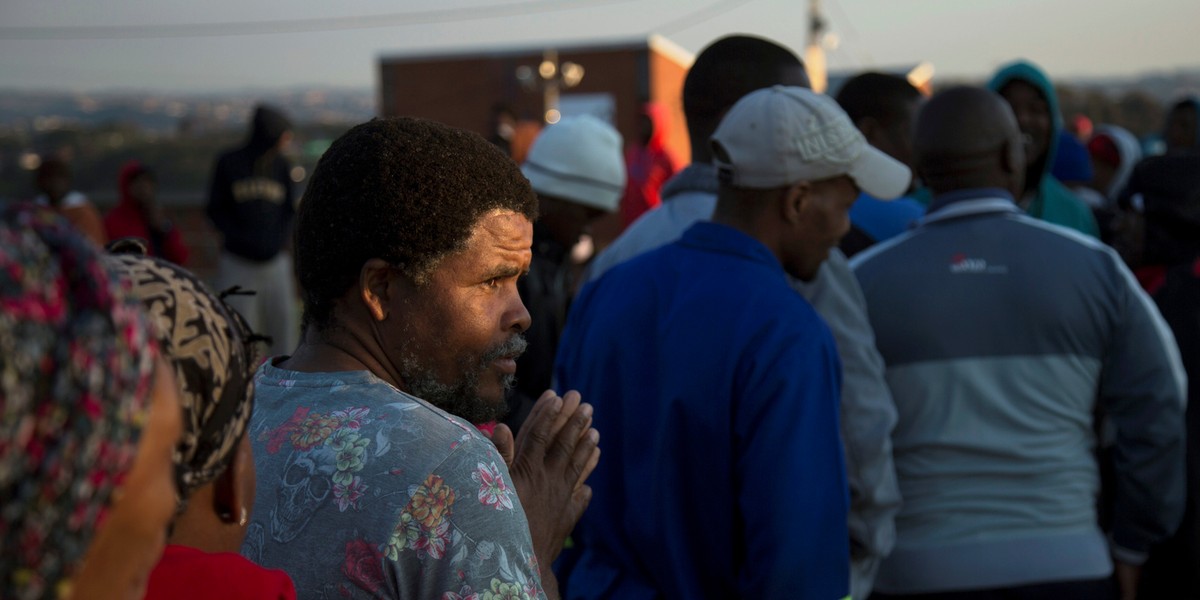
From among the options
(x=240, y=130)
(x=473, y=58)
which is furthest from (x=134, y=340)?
(x=240, y=130)

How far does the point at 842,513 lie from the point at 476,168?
51.0 inches

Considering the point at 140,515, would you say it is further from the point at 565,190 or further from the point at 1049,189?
the point at 1049,189

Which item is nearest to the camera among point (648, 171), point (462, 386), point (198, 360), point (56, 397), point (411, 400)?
point (56, 397)

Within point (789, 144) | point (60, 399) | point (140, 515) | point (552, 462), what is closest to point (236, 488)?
point (140, 515)

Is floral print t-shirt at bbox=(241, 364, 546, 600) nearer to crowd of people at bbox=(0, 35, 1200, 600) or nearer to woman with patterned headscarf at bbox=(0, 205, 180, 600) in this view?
crowd of people at bbox=(0, 35, 1200, 600)

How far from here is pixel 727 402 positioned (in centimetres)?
278

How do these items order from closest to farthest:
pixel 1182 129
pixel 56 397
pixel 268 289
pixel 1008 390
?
pixel 56 397 → pixel 1008 390 → pixel 1182 129 → pixel 268 289

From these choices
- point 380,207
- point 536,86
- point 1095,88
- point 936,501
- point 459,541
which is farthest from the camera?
point 1095,88

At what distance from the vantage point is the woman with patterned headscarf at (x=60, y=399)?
90cm

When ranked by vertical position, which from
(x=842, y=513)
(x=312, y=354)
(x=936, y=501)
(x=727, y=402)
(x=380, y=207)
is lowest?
(x=936, y=501)

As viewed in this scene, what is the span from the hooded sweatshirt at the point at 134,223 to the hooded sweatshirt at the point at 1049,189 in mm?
8231

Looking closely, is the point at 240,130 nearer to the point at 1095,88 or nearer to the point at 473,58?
the point at 473,58

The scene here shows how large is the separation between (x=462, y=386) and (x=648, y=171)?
7.98 meters

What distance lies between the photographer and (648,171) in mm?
10023
